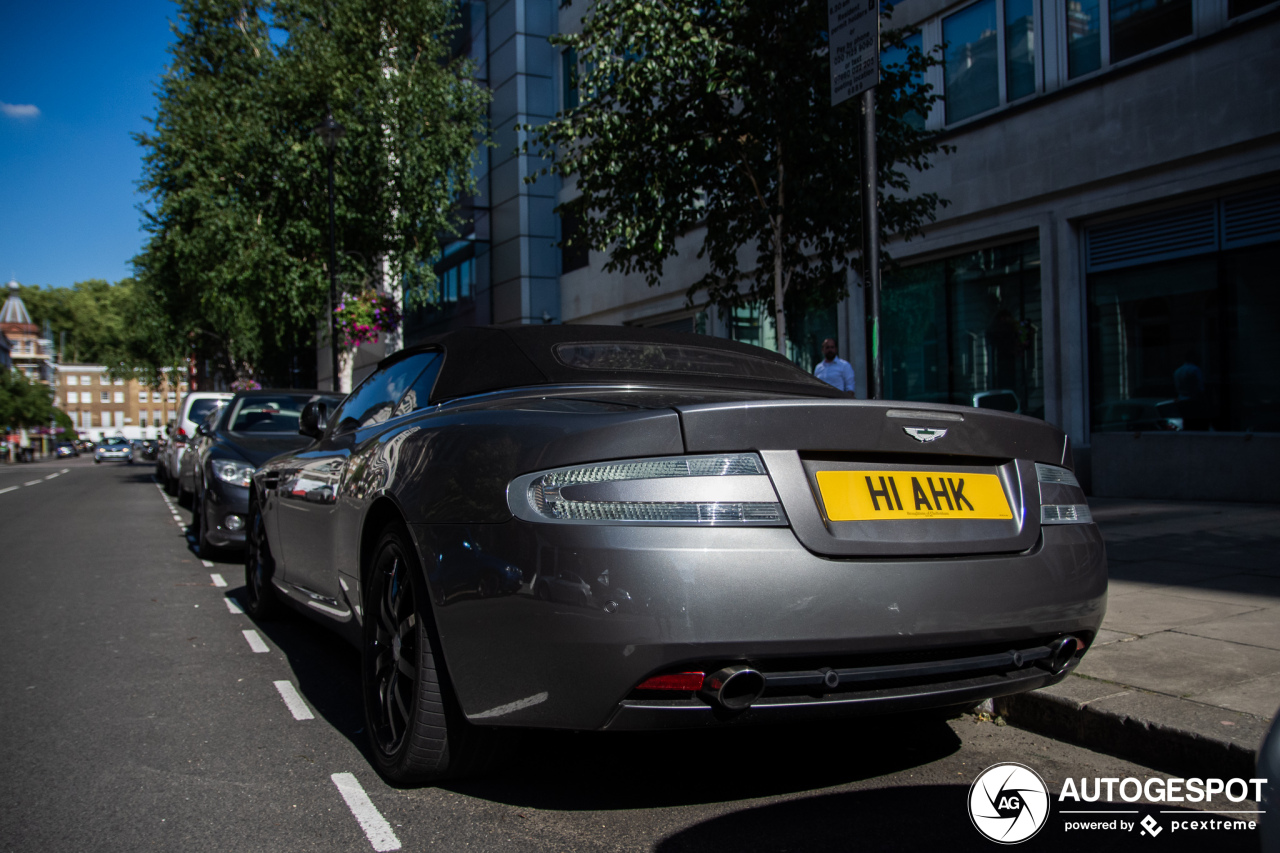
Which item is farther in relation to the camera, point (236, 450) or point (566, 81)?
point (566, 81)

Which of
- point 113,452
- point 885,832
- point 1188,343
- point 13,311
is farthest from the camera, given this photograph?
point 13,311

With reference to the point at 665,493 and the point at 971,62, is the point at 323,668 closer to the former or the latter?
the point at 665,493

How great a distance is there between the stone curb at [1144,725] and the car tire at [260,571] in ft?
13.1

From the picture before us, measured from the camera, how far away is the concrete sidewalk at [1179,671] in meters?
3.02

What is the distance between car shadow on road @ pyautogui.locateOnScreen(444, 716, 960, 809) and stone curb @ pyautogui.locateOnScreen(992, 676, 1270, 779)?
0.36 metres

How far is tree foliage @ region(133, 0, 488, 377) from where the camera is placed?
22359 millimetres

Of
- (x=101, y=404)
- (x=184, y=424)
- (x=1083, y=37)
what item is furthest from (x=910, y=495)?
(x=101, y=404)

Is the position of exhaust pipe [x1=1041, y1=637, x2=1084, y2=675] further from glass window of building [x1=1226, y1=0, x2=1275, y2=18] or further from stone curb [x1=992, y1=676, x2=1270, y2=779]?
glass window of building [x1=1226, y1=0, x2=1275, y2=18]

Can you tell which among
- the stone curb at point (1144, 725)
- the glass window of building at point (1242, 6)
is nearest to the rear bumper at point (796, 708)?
the stone curb at point (1144, 725)

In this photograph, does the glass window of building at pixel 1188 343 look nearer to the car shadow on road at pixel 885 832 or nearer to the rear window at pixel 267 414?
the car shadow on road at pixel 885 832

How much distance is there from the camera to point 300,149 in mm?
21828

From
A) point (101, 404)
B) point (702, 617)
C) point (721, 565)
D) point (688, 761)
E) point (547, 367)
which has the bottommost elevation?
point (688, 761)

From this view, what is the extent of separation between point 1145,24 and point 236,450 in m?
11.2

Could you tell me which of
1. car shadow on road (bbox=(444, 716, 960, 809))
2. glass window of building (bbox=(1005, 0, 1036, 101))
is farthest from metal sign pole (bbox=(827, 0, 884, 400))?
glass window of building (bbox=(1005, 0, 1036, 101))
